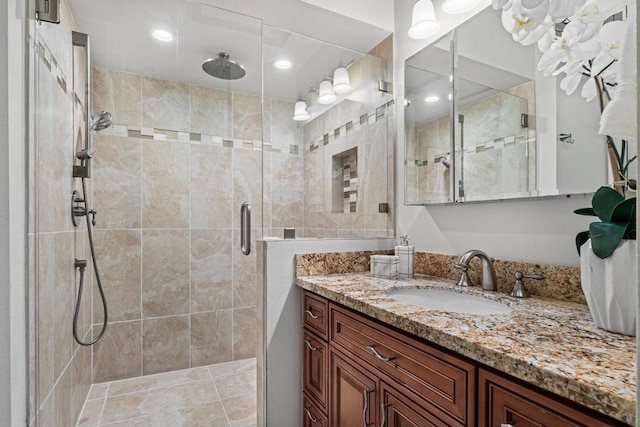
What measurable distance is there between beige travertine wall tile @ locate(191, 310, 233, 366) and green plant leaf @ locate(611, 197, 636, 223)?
1876mm

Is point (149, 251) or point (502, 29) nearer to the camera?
point (502, 29)

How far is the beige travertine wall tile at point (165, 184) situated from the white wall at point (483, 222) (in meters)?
1.27

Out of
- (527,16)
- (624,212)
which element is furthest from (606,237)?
(527,16)

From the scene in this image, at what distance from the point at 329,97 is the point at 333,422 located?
1.69 m

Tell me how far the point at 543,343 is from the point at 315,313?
1.00m

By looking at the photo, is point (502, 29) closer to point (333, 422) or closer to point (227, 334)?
point (333, 422)

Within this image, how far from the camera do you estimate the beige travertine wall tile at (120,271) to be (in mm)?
1718

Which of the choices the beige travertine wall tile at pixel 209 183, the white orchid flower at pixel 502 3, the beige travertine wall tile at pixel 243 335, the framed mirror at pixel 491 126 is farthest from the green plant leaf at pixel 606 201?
the beige travertine wall tile at pixel 243 335

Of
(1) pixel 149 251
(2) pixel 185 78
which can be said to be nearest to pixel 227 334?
(1) pixel 149 251

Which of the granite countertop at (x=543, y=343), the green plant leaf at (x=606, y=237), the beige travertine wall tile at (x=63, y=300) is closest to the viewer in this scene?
the granite countertop at (x=543, y=343)

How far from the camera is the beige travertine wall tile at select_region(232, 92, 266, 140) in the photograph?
182 cm

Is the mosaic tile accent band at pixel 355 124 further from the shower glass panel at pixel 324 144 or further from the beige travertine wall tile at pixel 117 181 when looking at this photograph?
the beige travertine wall tile at pixel 117 181

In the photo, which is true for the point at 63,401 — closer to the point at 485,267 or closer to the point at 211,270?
the point at 211,270

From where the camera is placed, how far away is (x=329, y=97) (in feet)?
6.46
